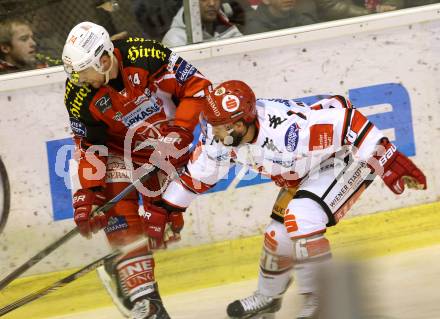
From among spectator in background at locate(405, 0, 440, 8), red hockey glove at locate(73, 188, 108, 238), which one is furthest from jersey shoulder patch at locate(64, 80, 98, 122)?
spectator in background at locate(405, 0, 440, 8)

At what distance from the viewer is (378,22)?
6.11 metres

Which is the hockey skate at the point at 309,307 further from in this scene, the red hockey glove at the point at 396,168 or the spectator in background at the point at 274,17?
the spectator in background at the point at 274,17

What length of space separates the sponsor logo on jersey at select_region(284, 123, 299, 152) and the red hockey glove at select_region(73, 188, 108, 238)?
3.60ft

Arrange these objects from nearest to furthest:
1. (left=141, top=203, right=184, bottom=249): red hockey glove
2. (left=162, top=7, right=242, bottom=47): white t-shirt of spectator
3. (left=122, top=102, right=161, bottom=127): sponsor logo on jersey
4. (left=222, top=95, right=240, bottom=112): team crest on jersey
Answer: (left=222, top=95, right=240, bottom=112): team crest on jersey, (left=141, top=203, right=184, bottom=249): red hockey glove, (left=122, top=102, right=161, bottom=127): sponsor logo on jersey, (left=162, top=7, right=242, bottom=47): white t-shirt of spectator

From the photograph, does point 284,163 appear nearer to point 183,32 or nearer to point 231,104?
point 231,104

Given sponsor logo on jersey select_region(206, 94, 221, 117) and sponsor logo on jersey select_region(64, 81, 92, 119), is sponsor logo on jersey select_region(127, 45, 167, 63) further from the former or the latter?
sponsor logo on jersey select_region(206, 94, 221, 117)

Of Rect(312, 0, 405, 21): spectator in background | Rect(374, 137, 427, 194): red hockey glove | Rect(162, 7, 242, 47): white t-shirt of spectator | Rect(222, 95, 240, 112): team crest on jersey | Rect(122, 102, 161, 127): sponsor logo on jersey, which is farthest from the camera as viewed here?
Rect(312, 0, 405, 21): spectator in background

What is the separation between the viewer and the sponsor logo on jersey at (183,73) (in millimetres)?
4906

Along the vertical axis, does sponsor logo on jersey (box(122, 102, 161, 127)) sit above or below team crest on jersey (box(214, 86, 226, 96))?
below

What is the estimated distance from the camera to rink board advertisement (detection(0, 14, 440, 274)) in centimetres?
584

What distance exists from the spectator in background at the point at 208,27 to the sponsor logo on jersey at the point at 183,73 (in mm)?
1073

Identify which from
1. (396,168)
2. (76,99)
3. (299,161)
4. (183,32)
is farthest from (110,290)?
(183,32)

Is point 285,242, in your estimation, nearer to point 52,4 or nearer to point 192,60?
point 192,60

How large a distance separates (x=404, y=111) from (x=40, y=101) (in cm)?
238
